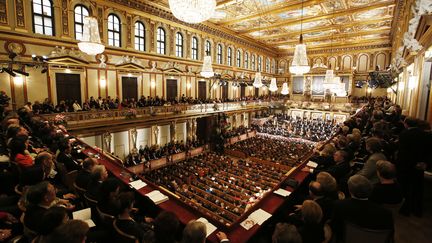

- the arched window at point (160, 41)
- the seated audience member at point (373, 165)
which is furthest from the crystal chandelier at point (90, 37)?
the arched window at point (160, 41)

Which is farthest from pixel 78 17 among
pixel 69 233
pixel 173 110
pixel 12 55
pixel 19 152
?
pixel 69 233

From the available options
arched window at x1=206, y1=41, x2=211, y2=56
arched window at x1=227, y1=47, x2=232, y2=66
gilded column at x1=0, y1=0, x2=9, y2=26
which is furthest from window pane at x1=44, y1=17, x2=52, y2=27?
arched window at x1=227, y1=47, x2=232, y2=66

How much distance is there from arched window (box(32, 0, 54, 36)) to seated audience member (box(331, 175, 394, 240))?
48.2ft

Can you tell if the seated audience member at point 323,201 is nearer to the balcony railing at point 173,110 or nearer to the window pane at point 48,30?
the balcony railing at point 173,110

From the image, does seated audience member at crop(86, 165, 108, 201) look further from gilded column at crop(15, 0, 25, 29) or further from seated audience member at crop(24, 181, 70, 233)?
gilded column at crop(15, 0, 25, 29)

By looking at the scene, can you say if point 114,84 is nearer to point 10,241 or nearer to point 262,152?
point 262,152

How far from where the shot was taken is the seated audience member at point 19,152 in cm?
365

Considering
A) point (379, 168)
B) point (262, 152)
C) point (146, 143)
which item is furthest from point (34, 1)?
point (262, 152)

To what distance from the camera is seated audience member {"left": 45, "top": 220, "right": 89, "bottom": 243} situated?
182 centimetres

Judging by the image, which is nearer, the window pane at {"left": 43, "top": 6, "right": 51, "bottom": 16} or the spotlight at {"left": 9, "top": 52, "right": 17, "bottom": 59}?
the spotlight at {"left": 9, "top": 52, "right": 17, "bottom": 59}

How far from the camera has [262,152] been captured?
1720cm

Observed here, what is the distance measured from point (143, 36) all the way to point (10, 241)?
15.5m

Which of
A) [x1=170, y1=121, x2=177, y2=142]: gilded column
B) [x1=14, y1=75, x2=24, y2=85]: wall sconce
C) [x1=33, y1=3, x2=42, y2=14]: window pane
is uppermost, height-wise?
[x1=33, y1=3, x2=42, y2=14]: window pane

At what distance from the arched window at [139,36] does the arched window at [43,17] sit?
16.2 ft
